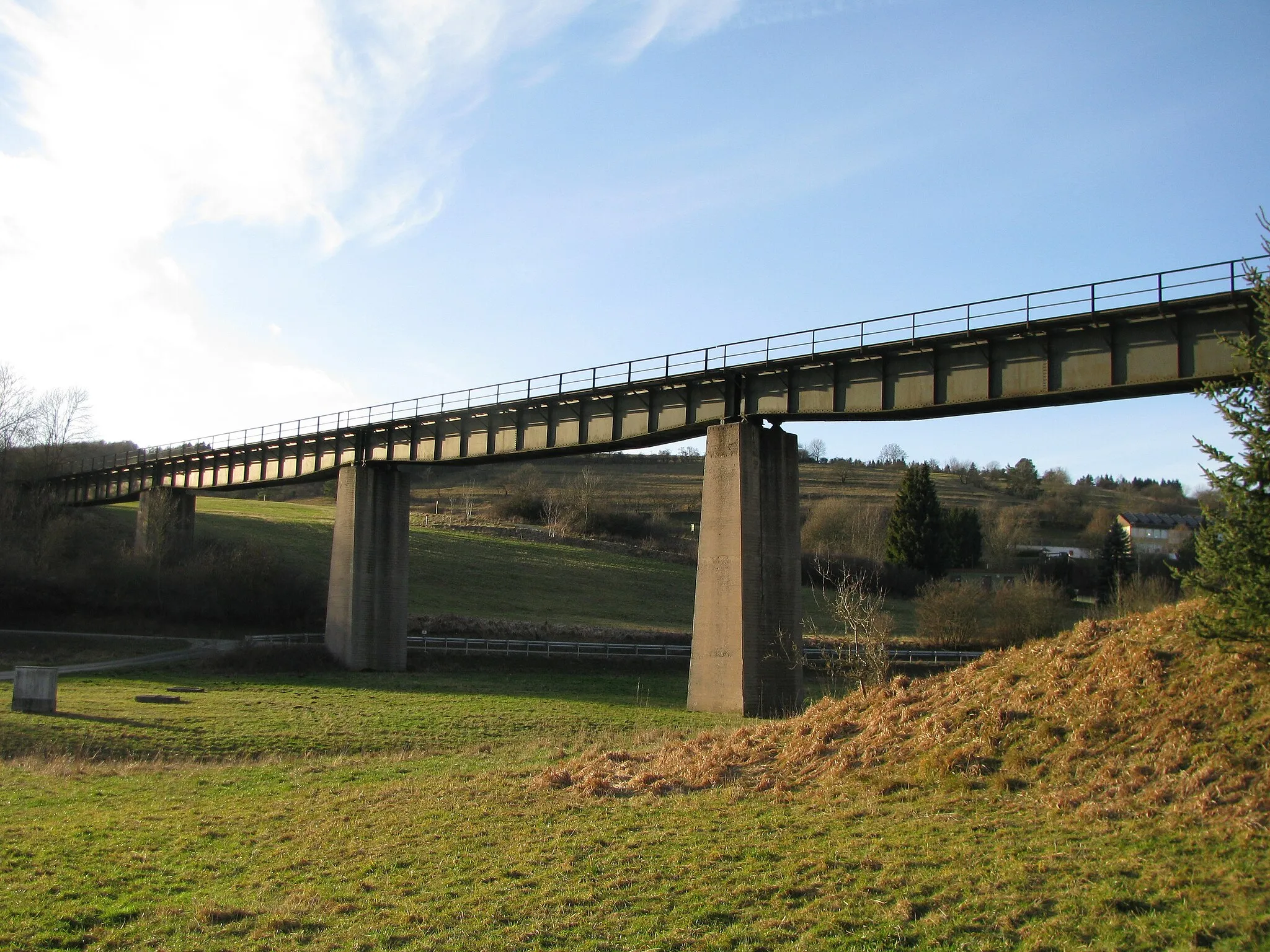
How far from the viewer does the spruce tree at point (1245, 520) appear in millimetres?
12773

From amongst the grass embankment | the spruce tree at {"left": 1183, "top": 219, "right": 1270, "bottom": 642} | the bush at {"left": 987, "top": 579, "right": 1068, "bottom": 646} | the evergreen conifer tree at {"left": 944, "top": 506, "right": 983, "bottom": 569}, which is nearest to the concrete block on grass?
the grass embankment

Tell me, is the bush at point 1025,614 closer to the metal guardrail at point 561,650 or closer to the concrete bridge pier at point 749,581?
the metal guardrail at point 561,650

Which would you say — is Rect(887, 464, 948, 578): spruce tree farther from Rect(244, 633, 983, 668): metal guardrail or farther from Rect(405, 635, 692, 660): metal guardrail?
Rect(405, 635, 692, 660): metal guardrail

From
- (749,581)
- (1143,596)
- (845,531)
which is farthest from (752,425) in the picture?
(845,531)

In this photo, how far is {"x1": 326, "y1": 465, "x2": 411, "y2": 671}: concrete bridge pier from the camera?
4728 centimetres

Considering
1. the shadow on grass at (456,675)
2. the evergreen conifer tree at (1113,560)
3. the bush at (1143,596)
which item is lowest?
the shadow on grass at (456,675)

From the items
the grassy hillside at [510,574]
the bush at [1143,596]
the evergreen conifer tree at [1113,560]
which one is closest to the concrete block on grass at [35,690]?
the grassy hillside at [510,574]

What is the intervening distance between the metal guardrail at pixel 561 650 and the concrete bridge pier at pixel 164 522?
1253 cm

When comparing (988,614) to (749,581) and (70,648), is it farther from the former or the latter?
(70,648)

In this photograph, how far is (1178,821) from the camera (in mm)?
11266

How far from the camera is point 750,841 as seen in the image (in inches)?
500

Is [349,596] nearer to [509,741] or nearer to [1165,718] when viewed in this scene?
[509,741]

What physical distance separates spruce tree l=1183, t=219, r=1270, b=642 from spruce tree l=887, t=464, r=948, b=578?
7892 centimetres

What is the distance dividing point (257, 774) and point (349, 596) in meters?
26.9
